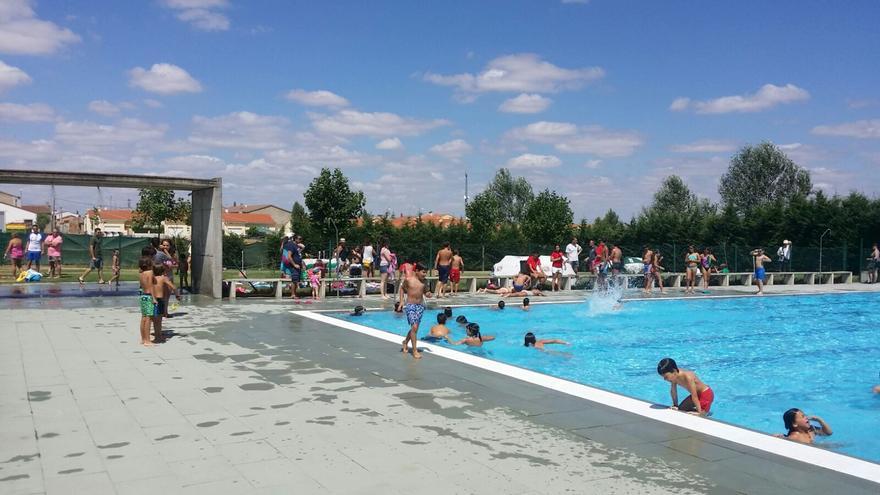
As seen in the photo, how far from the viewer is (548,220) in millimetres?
55031

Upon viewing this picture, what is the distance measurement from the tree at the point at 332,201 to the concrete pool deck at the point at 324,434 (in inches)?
1206

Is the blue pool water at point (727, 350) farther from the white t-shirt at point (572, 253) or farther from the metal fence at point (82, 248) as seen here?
the metal fence at point (82, 248)

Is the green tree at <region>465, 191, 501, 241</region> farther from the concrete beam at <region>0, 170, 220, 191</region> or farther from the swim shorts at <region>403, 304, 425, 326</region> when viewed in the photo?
the swim shorts at <region>403, 304, 425, 326</region>

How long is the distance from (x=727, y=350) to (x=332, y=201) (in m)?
29.6

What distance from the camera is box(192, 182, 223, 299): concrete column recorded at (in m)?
18.6

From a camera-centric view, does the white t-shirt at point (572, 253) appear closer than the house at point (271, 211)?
Yes

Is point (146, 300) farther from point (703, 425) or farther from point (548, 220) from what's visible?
point (548, 220)

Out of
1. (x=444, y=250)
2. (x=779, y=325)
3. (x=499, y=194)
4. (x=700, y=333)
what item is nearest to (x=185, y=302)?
(x=444, y=250)

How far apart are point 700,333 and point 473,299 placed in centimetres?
689

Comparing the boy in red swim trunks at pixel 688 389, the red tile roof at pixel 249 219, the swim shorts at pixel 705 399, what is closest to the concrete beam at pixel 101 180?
the boy in red swim trunks at pixel 688 389

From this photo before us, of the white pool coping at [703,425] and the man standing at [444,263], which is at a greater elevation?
the man standing at [444,263]

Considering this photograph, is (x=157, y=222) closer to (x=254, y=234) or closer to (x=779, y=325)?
(x=254, y=234)

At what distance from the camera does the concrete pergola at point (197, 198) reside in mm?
16703

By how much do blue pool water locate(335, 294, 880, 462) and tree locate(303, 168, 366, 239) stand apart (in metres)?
22.5
